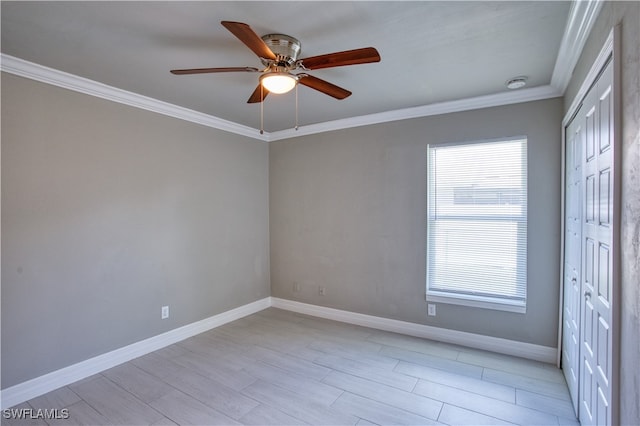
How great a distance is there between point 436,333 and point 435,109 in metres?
2.51

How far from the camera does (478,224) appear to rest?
10.8 feet

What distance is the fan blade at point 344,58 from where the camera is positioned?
1.76 meters

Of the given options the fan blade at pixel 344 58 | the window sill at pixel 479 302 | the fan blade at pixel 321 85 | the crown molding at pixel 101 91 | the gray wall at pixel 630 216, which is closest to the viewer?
the gray wall at pixel 630 216

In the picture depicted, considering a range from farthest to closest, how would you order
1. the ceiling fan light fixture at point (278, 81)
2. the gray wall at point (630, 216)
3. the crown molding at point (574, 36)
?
1. the ceiling fan light fixture at point (278, 81)
2. the crown molding at point (574, 36)
3. the gray wall at point (630, 216)

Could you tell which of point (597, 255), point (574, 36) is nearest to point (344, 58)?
point (574, 36)

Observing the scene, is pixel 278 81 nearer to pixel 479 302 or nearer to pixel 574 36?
pixel 574 36

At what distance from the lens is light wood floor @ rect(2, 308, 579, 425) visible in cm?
222

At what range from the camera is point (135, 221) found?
3.15 m

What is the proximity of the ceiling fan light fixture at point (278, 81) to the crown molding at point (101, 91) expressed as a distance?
1.82m

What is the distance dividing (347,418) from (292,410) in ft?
1.35

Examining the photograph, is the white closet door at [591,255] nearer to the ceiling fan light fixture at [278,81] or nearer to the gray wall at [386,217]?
the gray wall at [386,217]

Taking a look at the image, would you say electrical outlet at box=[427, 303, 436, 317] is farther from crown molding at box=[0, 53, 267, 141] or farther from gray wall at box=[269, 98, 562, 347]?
crown molding at box=[0, 53, 267, 141]

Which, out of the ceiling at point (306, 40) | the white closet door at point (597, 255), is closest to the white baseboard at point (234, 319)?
the white closet door at point (597, 255)

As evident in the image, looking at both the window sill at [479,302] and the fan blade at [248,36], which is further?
the window sill at [479,302]
